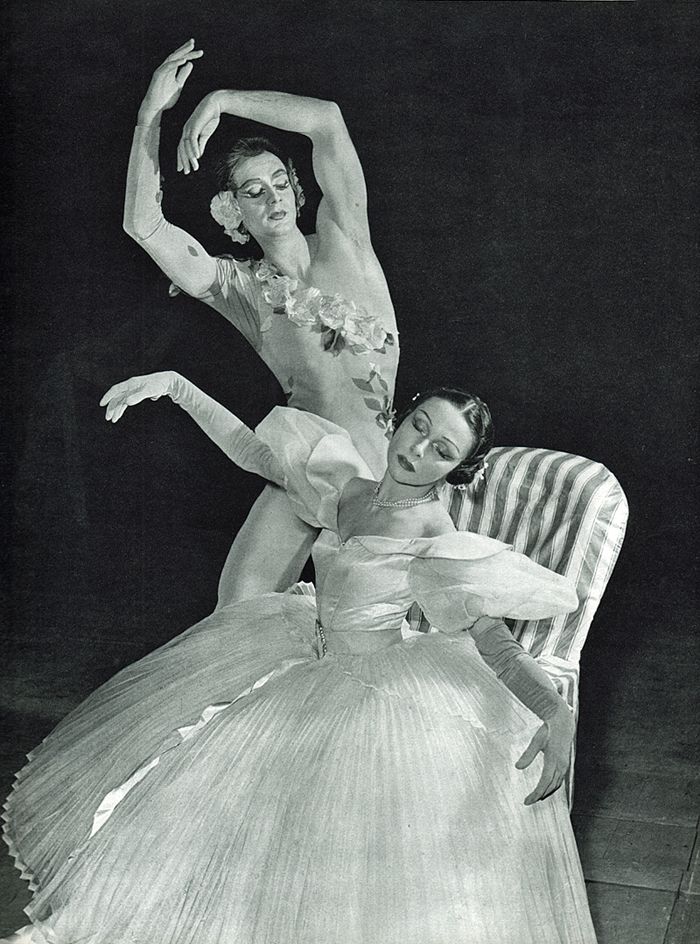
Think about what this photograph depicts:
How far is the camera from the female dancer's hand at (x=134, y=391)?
152 inches

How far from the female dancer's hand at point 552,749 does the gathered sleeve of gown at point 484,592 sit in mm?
106

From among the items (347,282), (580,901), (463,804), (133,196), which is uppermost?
(133,196)

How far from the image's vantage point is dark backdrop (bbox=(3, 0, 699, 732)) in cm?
370

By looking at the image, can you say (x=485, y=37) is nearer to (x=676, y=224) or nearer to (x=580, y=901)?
(x=676, y=224)

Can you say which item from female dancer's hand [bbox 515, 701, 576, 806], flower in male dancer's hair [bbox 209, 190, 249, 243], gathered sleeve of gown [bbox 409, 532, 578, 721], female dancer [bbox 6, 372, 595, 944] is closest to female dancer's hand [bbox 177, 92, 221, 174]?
flower in male dancer's hair [bbox 209, 190, 249, 243]

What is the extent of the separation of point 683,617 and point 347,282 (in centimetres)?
131

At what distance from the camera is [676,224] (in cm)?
368

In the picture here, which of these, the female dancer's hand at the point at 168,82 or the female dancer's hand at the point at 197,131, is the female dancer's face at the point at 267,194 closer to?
→ the female dancer's hand at the point at 197,131

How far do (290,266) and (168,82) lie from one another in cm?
63

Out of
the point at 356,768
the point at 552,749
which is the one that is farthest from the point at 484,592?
the point at 356,768

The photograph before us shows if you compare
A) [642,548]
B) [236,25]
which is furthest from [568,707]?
[236,25]

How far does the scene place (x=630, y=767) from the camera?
398 centimetres

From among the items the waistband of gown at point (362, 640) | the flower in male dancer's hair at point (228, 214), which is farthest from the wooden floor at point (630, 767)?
the flower in male dancer's hair at point (228, 214)

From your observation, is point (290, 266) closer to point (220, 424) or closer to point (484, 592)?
point (220, 424)
